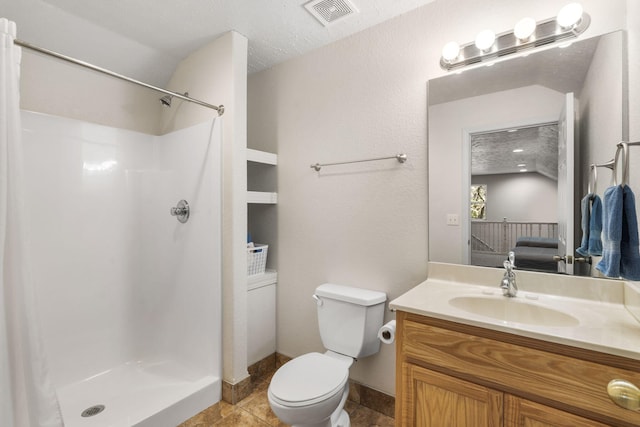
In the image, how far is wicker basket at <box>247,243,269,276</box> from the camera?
2.20 metres

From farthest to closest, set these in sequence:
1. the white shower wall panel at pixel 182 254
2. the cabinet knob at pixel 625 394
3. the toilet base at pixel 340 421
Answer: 1. the white shower wall panel at pixel 182 254
2. the toilet base at pixel 340 421
3. the cabinet knob at pixel 625 394

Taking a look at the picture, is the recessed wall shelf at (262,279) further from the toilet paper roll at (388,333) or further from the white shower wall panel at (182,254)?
the toilet paper roll at (388,333)

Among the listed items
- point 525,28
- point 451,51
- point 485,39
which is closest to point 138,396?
point 451,51

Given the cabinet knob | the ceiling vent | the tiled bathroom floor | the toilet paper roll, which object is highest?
the ceiling vent

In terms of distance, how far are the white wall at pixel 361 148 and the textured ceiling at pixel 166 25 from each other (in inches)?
4.9

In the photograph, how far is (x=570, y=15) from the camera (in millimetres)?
1316

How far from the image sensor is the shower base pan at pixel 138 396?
5.49 ft

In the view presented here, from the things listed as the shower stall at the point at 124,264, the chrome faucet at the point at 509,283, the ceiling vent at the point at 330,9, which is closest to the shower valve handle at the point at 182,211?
the shower stall at the point at 124,264

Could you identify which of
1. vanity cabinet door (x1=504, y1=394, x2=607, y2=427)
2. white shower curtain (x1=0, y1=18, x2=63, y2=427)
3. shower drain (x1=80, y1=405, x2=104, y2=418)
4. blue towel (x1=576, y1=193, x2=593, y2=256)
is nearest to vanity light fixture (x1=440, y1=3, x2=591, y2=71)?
blue towel (x1=576, y1=193, x2=593, y2=256)

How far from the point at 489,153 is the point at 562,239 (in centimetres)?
51

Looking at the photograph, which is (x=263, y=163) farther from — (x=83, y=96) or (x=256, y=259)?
(x=83, y=96)

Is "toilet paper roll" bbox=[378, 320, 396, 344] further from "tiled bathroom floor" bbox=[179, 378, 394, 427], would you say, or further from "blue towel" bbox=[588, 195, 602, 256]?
"blue towel" bbox=[588, 195, 602, 256]

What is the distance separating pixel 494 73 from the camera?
1.54 m

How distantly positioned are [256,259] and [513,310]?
1.58 meters
